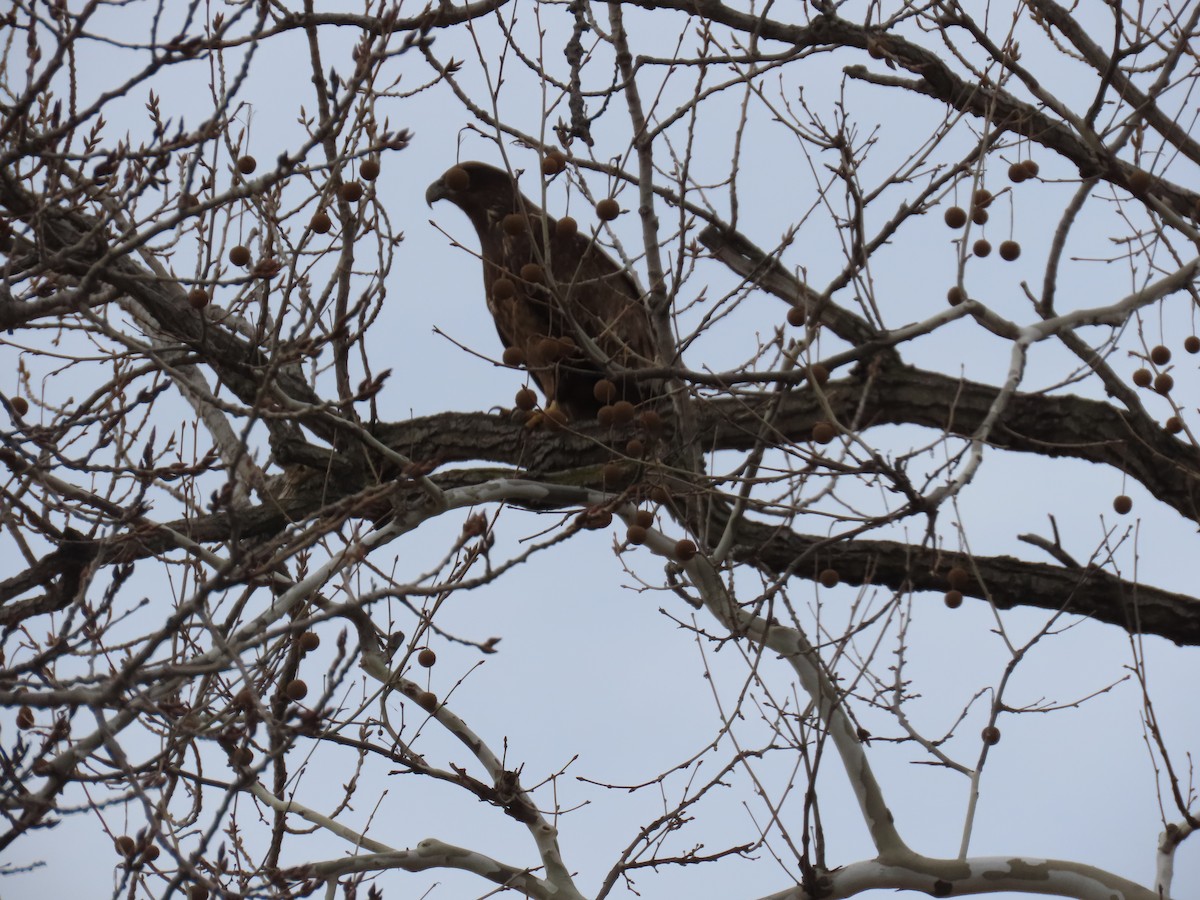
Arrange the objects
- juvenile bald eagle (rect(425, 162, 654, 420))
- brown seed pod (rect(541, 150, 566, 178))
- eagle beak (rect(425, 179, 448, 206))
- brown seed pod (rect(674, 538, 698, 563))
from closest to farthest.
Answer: brown seed pod (rect(541, 150, 566, 178)), brown seed pod (rect(674, 538, 698, 563)), juvenile bald eagle (rect(425, 162, 654, 420)), eagle beak (rect(425, 179, 448, 206))

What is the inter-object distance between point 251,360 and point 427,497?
763 mm

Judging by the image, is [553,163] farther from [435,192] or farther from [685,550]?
[435,192]

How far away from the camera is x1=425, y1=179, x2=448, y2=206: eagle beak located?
666 cm

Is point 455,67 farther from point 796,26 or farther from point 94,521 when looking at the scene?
point 796,26

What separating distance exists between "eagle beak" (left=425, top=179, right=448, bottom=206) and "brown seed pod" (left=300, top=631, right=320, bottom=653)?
2.92 m

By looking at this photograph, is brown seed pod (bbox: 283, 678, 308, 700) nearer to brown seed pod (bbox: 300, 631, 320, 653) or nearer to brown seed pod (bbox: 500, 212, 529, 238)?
brown seed pod (bbox: 300, 631, 320, 653)

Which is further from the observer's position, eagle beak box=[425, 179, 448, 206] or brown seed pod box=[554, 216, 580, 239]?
eagle beak box=[425, 179, 448, 206]

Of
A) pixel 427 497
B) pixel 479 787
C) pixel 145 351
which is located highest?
pixel 427 497

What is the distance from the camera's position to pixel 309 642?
443 centimetres

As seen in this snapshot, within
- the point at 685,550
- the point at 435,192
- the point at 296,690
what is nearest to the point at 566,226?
the point at 685,550

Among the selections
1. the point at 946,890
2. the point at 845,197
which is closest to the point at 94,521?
the point at 845,197

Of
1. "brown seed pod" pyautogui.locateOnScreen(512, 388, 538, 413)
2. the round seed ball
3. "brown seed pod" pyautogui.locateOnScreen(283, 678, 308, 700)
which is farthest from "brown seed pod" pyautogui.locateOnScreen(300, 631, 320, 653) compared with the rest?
the round seed ball

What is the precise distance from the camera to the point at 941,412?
5.60 meters

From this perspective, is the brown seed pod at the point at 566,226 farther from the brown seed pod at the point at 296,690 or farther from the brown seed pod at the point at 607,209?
the brown seed pod at the point at 296,690
